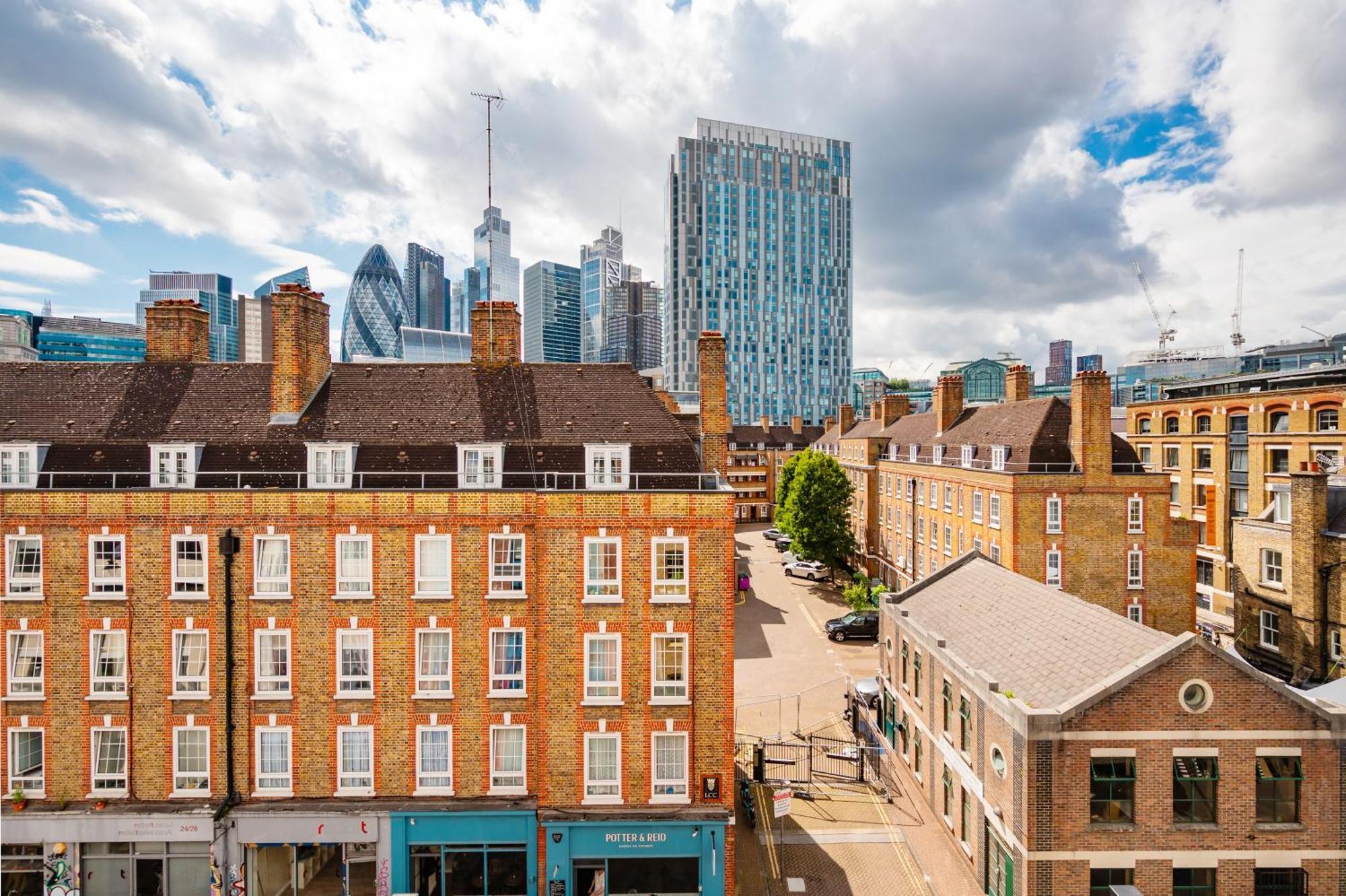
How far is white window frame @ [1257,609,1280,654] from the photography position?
109 feet

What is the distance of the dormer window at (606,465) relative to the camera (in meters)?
21.1

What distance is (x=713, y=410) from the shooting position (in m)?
23.4

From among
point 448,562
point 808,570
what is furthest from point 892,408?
point 448,562

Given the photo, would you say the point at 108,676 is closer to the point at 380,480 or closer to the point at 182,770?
the point at 182,770

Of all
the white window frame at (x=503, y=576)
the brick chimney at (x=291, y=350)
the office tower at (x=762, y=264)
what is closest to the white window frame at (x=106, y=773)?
the brick chimney at (x=291, y=350)

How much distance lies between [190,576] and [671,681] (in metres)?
16.1

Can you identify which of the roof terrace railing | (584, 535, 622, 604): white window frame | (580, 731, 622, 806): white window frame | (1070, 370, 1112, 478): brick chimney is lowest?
(580, 731, 622, 806): white window frame

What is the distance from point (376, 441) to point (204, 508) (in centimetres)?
554

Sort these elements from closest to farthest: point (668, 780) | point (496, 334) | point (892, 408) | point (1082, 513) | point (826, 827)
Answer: point (668, 780) → point (826, 827) → point (496, 334) → point (1082, 513) → point (892, 408)

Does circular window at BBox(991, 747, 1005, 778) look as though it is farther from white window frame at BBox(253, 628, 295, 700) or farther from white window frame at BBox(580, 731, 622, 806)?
white window frame at BBox(253, 628, 295, 700)

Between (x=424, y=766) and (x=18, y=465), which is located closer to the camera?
(x=424, y=766)

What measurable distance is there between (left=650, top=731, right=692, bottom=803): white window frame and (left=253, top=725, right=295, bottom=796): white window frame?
11777 millimetres

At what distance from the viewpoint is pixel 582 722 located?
2002 centimetres

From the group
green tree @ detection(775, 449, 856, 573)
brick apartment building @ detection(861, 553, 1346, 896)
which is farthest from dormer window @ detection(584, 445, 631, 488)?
green tree @ detection(775, 449, 856, 573)
